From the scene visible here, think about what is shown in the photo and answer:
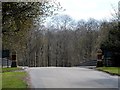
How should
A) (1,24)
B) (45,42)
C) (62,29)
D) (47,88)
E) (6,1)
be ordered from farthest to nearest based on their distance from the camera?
(62,29), (45,42), (47,88), (1,24), (6,1)

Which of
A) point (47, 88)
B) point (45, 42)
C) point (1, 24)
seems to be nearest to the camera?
point (1, 24)

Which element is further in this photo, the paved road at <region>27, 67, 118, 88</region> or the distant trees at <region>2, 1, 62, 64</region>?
the paved road at <region>27, 67, 118, 88</region>

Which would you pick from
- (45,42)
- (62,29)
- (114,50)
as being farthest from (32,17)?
(62,29)

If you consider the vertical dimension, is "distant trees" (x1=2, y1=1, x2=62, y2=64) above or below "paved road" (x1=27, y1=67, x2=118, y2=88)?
above

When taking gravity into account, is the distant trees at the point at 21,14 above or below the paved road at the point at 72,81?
above

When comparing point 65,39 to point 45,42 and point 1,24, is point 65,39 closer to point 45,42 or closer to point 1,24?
point 45,42

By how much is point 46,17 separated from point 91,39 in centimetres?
5930

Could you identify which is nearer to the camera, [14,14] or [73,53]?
[14,14]

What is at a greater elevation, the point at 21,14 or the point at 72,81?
the point at 21,14

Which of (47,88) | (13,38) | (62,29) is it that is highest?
(62,29)

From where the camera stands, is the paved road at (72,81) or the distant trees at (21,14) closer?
the distant trees at (21,14)

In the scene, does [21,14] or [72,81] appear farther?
[72,81]

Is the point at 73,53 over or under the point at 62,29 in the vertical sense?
under

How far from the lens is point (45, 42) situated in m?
74.6
